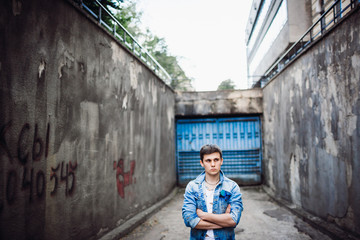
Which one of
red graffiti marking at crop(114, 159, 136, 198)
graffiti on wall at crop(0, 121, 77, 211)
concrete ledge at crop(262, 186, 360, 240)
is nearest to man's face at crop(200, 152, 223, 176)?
graffiti on wall at crop(0, 121, 77, 211)

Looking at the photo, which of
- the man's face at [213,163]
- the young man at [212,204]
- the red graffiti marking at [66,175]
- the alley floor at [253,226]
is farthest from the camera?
the alley floor at [253,226]

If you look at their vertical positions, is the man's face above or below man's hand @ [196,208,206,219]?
above

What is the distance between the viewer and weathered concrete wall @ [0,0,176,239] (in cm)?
268

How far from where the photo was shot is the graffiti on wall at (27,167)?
260 cm

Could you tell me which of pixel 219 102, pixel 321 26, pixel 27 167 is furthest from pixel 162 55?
pixel 27 167

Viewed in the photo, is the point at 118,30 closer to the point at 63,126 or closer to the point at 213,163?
the point at 63,126

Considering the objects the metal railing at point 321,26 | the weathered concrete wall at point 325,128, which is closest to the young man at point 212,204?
the weathered concrete wall at point 325,128

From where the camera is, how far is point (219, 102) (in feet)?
35.3

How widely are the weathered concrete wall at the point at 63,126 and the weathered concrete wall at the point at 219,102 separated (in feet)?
15.6

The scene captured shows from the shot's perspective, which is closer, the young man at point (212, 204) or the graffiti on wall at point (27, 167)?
the young man at point (212, 204)

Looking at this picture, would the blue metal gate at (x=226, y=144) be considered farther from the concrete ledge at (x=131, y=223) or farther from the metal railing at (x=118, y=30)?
the metal railing at (x=118, y=30)

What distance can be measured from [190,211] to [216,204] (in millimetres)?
246

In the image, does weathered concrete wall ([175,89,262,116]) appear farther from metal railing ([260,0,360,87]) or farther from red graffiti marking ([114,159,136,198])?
red graffiti marking ([114,159,136,198])

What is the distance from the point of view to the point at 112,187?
4.89 meters
